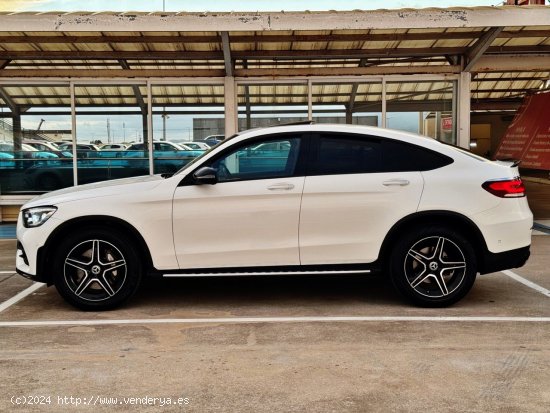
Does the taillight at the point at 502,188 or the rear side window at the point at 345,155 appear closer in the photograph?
the taillight at the point at 502,188

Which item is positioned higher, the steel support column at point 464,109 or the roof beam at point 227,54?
the roof beam at point 227,54

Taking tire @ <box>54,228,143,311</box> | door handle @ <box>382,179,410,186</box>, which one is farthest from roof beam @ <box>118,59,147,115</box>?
door handle @ <box>382,179,410,186</box>

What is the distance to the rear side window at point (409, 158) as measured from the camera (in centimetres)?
560

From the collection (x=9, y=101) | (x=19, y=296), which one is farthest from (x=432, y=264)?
(x=9, y=101)

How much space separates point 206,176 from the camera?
5.41 m

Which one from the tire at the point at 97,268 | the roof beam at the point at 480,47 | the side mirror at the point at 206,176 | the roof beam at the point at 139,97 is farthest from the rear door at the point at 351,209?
the roof beam at the point at 139,97

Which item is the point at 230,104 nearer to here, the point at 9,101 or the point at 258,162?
the point at 9,101

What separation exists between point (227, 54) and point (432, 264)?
6.07 metres

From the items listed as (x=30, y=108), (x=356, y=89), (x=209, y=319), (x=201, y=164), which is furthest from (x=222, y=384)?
(x=30, y=108)

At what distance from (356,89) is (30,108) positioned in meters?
6.07

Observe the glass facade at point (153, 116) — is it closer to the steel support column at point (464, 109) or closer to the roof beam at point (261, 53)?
the steel support column at point (464, 109)

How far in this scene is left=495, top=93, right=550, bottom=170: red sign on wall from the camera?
39.4 feet

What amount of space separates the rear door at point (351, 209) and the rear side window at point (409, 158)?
0.04 m

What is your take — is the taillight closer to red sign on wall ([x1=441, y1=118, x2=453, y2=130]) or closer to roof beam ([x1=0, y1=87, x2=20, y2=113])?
red sign on wall ([x1=441, y1=118, x2=453, y2=130])
